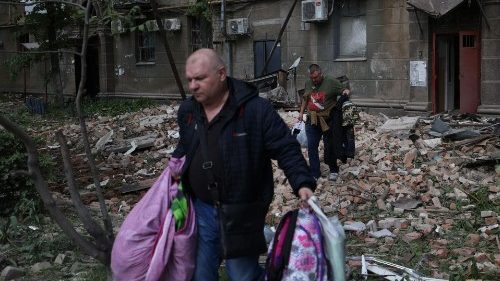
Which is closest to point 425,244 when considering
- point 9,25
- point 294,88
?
point 294,88

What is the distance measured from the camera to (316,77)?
32.9ft

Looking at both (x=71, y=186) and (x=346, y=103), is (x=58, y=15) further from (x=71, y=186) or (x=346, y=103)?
(x=71, y=186)

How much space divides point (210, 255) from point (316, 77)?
632 centimetres

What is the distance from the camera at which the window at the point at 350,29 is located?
17984 millimetres

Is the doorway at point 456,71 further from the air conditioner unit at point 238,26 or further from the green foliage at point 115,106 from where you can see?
the green foliage at point 115,106

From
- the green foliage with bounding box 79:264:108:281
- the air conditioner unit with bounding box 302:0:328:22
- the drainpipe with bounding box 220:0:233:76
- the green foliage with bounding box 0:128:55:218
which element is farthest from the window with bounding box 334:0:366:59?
the green foliage with bounding box 79:264:108:281

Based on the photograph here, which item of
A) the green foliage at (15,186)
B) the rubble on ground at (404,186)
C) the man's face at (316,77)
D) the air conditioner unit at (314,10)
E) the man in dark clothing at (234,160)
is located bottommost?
the rubble on ground at (404,186)

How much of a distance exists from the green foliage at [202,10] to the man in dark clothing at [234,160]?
18.4 meters

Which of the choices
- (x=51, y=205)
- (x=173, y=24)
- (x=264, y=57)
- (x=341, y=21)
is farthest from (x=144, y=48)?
(x=51, y=205)

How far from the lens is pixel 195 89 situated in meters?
3.87

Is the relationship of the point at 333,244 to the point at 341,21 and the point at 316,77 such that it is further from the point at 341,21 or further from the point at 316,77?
the point at 341,21

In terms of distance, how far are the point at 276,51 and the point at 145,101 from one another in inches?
255

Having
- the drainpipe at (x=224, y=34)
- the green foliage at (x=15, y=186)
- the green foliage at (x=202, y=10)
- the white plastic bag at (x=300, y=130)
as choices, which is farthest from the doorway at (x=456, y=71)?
the green foliage at (x=15, y=186)

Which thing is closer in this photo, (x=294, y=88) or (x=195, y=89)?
(x=195, y=89)
